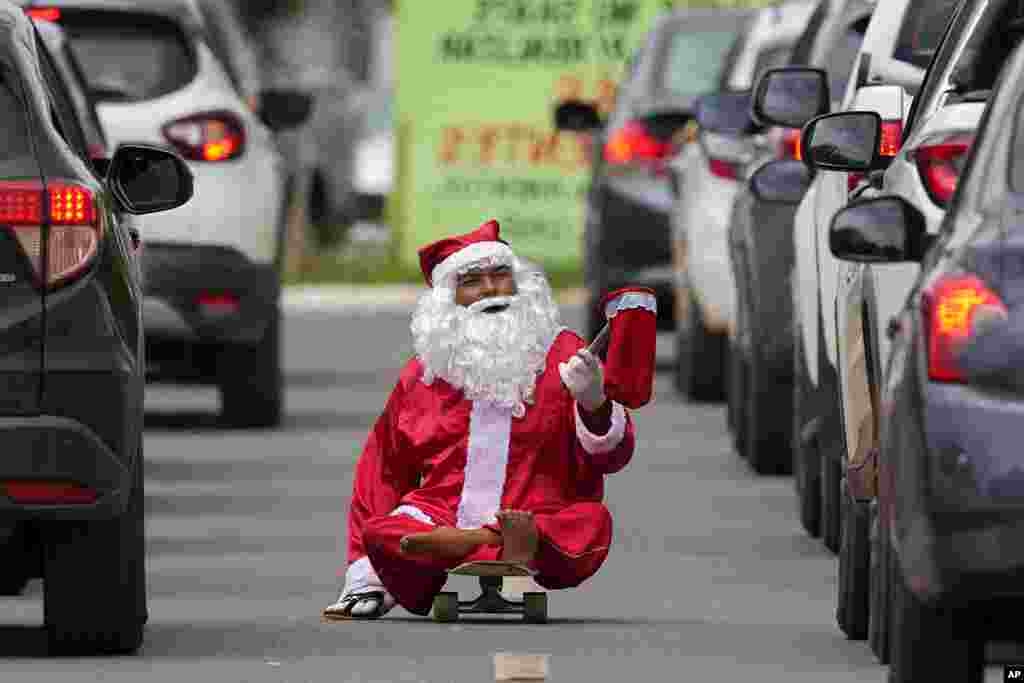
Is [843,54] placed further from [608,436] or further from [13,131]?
[13,131]

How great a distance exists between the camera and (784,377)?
15297 millimetres

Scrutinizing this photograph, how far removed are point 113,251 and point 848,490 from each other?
1.96 metres

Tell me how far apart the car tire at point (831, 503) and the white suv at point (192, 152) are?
4323 mm

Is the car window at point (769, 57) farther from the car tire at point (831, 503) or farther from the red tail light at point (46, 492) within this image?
the red tail light at point (46, 492)

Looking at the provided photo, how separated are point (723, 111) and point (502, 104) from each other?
18.4 meters

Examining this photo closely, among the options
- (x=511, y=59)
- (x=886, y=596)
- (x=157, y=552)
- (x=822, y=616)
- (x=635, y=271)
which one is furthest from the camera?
(x=511, y=59)

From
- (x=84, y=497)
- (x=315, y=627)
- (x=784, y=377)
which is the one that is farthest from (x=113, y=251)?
(x=784, y=377)

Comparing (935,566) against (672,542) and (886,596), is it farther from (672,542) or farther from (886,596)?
(672,542)

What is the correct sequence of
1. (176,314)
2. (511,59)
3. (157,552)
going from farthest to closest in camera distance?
(511,59) → (176,314) → (157,552)

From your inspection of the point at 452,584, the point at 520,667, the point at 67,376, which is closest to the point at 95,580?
the point at 67,376

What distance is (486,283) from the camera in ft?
37.1

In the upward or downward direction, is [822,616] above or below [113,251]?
below

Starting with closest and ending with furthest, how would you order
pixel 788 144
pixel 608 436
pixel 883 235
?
pixel 883 235, pixel 608 436, pixel 788 144

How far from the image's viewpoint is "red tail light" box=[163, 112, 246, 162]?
666 inches
